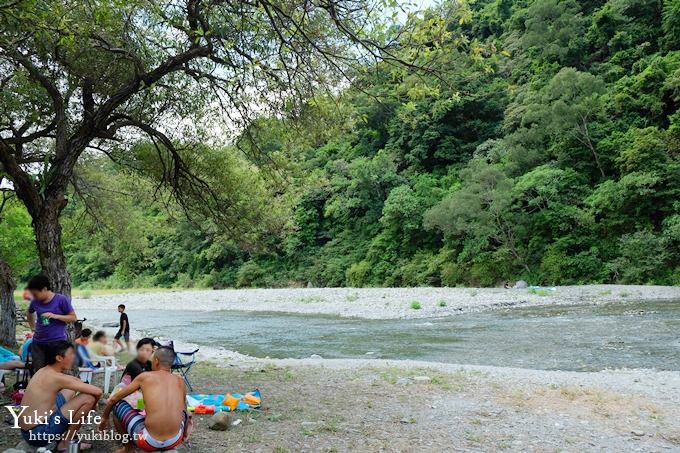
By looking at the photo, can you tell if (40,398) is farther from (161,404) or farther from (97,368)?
(97,368)

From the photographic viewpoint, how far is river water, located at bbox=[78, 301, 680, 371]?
1077 centimetres

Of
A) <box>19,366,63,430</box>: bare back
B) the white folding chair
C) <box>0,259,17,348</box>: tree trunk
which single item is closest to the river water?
<box>0,259,17,348</box>: tree trunk

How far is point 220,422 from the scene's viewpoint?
4.82 m

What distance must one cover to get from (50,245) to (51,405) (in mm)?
2456

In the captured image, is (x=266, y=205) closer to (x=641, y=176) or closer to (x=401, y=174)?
(x=641, y=176)

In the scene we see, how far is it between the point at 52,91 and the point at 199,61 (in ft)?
6.70

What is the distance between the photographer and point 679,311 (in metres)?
16.5

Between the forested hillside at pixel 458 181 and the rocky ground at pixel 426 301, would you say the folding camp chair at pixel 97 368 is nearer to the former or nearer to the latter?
the forested hillside at pixel 458 181

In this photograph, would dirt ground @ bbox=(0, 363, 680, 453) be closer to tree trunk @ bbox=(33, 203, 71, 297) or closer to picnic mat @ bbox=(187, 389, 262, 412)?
picnic mat @ bbox=(187, 389, 262, 412)

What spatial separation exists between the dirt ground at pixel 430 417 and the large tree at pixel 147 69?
2.80 meters

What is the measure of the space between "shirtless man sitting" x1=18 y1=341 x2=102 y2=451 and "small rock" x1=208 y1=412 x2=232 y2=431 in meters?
1.27

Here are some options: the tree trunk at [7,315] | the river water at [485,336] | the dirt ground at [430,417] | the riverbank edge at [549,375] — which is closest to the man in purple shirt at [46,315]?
the dirt ground at [430,417]

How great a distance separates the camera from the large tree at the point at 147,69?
4.86 metres

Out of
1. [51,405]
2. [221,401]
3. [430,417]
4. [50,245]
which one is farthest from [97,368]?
[430,417]
